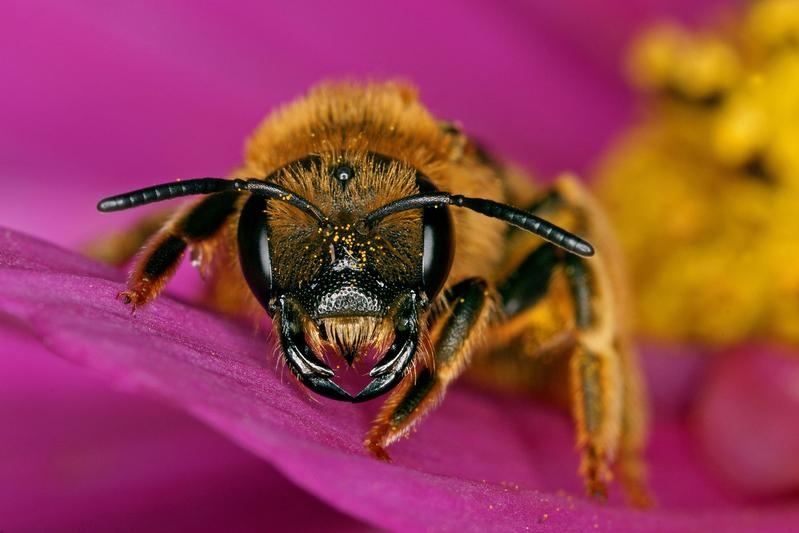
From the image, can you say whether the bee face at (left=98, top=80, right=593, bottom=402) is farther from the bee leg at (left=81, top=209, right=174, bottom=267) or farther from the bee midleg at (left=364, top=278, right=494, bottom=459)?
the bee leg at (left=81, top=209, right=174, bottom=267)

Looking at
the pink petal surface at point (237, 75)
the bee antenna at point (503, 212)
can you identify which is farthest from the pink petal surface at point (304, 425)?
the pink petal surface at point (237, 75)

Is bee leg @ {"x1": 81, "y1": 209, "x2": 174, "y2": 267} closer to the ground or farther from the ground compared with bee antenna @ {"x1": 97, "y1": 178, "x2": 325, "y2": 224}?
closer to the ground

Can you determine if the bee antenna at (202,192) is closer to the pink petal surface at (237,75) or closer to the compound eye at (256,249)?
the compound eye at (256,249)

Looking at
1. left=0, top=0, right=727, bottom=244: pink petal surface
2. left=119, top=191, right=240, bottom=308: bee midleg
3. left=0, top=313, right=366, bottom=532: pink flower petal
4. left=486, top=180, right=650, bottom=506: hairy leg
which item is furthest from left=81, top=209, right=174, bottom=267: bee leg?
left=0, top=0, right=727, bottom=244: pink petal surface

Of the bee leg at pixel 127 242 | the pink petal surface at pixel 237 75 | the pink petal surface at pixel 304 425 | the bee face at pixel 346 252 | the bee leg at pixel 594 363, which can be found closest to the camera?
the pink petal surface at pixel 304 425

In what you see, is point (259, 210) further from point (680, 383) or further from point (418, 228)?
point (680, 383)

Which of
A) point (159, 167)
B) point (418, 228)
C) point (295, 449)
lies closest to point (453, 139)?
point (418, 228)
